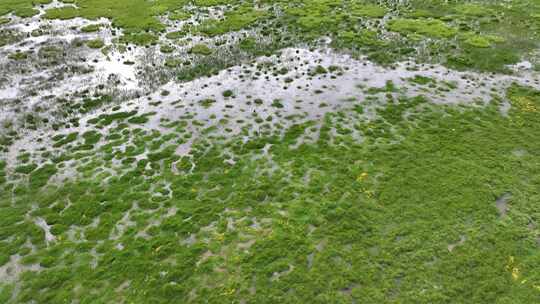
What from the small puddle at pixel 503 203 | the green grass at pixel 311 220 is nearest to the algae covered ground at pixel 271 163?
the green grass at pixel 311 220

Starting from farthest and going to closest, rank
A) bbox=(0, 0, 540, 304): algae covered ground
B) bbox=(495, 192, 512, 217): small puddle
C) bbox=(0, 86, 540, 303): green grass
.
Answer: bbox=(495, 192, 512, 217): small puddle, bbox=(0, 0, 540, 304): algae covered ground, bbox=(0, 86, 540, 303): green grass

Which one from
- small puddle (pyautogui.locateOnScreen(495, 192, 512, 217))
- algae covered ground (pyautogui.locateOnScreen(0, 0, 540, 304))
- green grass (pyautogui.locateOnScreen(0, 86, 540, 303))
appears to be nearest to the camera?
green grass (pyautogui.locateOnScreen(0, 86, 540, 303))

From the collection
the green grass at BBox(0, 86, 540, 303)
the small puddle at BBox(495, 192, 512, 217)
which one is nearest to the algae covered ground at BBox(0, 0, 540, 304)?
the green grass at BBox(0, 86, 540, 303)

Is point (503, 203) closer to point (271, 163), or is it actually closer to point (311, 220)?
point (311, 220)

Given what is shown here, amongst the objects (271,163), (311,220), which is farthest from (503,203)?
(271,163)

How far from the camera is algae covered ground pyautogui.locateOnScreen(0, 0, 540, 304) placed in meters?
15.9

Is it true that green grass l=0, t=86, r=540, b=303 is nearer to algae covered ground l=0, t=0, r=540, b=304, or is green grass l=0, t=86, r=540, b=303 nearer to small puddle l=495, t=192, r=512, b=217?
algae covered ground l=0, t=0, r=540, b=304

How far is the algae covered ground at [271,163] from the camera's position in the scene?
15906mm

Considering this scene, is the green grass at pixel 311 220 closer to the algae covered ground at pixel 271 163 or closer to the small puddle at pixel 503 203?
the algae covered ground at pixel 271 163

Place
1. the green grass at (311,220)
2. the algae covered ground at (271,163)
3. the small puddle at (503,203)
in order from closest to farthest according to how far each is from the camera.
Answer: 1. the green grass at (311,220)
2. the algae covered ground at (271,163)
3. the small puddle at (503,203)

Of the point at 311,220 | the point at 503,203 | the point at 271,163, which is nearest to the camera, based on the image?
the point at 311,220

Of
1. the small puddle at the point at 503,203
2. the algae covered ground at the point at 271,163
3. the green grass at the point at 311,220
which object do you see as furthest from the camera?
the small puddle at the point at 503,203

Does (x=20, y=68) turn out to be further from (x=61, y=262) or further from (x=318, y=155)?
(x=318, y=155)

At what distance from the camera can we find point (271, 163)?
22.1m
